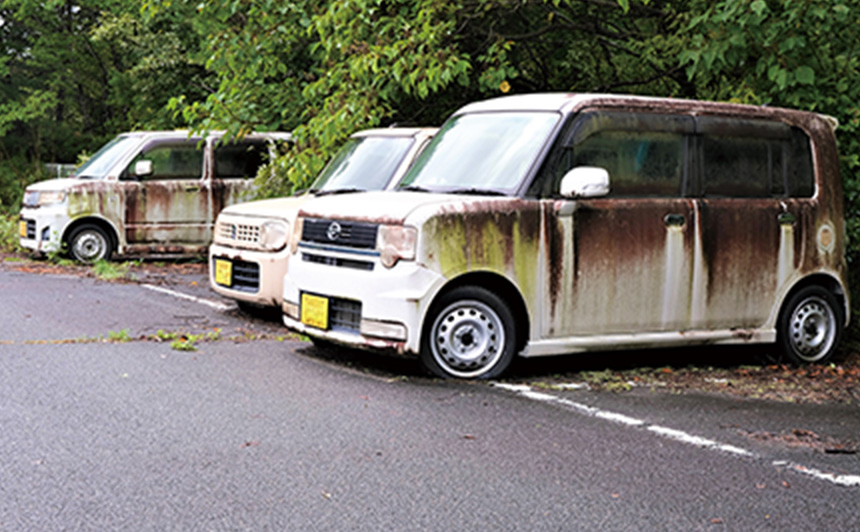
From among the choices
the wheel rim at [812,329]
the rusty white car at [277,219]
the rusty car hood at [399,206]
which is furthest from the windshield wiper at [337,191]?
Answer: the wheel rim at [812,329]

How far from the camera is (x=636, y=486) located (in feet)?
17.5

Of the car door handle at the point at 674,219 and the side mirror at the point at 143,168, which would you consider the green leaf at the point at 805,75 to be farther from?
the side mirror at the point at 143,168

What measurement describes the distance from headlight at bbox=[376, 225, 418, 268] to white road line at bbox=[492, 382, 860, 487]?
1.08 m

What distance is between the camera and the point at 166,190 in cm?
1622

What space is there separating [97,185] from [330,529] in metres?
12.4

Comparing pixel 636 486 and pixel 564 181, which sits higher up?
pixel 564 181

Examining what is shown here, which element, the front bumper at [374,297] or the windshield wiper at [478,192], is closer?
the front bumper at [374,297]

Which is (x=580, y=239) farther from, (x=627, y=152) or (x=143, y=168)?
(x=143, y=168)

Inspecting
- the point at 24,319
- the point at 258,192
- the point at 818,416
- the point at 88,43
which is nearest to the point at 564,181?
the point at 818,416

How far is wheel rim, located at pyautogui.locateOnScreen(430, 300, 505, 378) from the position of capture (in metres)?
7.88

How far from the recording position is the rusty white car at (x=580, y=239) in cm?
784

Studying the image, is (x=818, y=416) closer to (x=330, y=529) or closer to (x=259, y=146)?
(x=330, y=529)

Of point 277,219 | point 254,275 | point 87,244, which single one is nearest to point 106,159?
point 87,244

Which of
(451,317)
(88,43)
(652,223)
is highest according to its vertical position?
(88,43)
